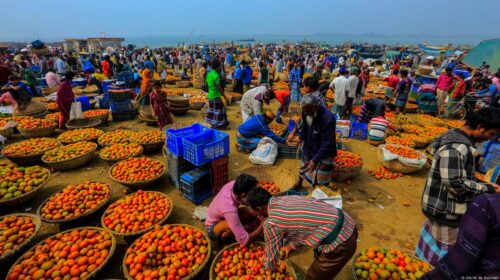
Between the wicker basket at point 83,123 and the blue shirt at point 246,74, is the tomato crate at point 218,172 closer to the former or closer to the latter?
the wicker basket at point 83,123

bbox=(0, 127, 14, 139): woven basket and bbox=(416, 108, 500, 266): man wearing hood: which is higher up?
bbox=(416, 108, 500, 266): man wearing hood

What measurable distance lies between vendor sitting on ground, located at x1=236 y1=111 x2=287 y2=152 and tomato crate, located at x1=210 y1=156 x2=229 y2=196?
191cm

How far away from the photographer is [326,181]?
475cm

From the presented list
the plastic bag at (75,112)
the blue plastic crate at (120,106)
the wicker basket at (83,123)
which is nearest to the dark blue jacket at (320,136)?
the wicker basket at (83,123)

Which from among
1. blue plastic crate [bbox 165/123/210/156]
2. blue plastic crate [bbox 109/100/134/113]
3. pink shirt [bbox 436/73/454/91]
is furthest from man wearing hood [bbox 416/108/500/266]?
pink shirt [bbox 436/73/454/91]

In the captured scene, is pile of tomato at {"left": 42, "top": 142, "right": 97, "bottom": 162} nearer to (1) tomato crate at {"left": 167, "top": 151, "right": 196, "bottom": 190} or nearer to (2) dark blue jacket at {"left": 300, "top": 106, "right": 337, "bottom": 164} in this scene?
(1) tomato crate at {"left": 167, "top": 151, "right": 196, "bottom": 190}

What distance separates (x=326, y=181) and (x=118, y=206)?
154 inches

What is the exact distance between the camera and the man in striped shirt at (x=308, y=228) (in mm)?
2586

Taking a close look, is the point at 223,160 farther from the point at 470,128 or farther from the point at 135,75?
the point at 135,75

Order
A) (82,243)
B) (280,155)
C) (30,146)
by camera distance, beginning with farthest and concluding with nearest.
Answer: (280,155), (30,146), (82,243)

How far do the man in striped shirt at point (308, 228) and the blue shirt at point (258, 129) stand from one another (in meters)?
3.94

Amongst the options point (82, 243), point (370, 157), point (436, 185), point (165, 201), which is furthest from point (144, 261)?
point (370, 157)

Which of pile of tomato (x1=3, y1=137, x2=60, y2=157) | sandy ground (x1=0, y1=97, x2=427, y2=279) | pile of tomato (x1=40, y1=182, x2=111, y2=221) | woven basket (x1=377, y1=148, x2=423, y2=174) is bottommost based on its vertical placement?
sandy ground (x1=0, y1=97, x2=427, y2=279)

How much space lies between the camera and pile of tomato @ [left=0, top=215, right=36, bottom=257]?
3361mm
